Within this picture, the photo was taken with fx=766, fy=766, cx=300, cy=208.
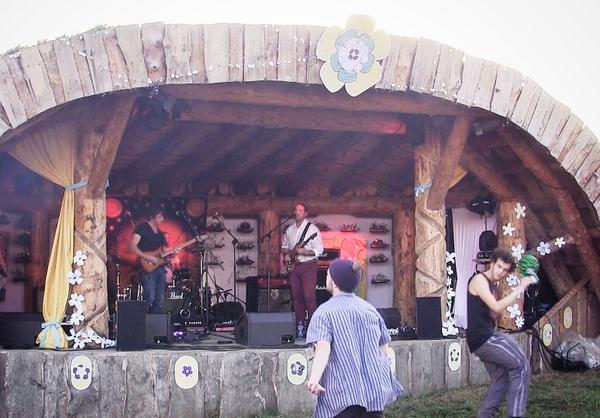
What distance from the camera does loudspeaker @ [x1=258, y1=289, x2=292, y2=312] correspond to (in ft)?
37.3

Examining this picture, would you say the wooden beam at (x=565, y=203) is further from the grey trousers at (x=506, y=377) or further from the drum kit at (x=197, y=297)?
the drum kit at (x=197, y=297)

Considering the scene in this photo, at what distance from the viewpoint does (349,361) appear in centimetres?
466

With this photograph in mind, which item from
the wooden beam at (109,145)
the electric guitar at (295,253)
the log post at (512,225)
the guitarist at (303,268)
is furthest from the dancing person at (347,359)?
the log post at (512,225)

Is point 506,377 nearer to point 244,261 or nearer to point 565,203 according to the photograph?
point 565,203

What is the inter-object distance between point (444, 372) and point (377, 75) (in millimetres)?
3616

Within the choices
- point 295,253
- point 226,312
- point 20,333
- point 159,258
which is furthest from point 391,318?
point 20,333

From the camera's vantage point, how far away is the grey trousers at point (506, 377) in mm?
6004

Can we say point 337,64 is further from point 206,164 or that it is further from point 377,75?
point 206,164

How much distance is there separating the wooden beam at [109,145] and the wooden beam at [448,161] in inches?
153

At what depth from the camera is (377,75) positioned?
817cm

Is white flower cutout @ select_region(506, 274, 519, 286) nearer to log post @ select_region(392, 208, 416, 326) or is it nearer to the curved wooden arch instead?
log post @ select_region(392, 208, 416, 326)

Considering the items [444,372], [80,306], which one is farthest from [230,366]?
[444,372]

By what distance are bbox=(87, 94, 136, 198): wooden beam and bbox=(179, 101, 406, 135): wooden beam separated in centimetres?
117

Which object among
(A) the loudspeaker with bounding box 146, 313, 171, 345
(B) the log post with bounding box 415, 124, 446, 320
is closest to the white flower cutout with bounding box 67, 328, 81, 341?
(A) the loudspeaker with bounding box 146, 313, 171, 345
